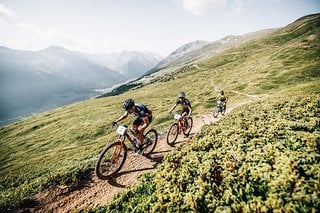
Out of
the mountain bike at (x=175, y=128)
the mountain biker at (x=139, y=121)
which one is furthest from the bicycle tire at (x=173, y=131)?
the mountain biker at (x=139, y=121)

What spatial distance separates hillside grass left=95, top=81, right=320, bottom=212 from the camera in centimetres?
559

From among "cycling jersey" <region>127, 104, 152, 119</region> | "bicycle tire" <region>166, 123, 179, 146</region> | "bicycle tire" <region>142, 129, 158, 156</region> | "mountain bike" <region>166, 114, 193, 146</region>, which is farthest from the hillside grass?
"bicycle tire" <region>166, 123, 179, 146</region>

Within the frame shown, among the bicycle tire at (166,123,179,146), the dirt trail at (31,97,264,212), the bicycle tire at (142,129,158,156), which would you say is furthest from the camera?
the bicycle tire at (166,123,179,146)

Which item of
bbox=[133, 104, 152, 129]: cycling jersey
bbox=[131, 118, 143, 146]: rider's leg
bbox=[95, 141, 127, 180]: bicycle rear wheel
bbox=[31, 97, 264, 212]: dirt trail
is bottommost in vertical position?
bbox=[31, 97, 264, 212]: dirt trail

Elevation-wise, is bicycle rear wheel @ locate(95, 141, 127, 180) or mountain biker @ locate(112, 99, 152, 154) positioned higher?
→ mountain biker @ locate(112, 99, 152, 154)

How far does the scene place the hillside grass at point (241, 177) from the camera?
5.59m

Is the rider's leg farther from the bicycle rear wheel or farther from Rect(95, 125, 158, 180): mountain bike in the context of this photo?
the bicycle rear wheel

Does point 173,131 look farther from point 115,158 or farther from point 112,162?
point 112,162

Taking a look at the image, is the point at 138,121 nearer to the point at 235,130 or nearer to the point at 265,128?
the point at 235,130

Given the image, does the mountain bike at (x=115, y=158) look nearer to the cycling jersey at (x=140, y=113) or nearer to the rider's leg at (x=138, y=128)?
the rider's leg at (x=138, y=128)

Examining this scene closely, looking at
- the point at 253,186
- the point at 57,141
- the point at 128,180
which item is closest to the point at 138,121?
the point at 128,180

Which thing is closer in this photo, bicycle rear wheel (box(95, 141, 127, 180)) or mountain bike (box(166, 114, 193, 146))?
A: bicycle rear wheel (box(95, 141, 127, 180))

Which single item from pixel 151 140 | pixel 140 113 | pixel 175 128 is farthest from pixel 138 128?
pixel 175 128

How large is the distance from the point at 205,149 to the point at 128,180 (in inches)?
173
